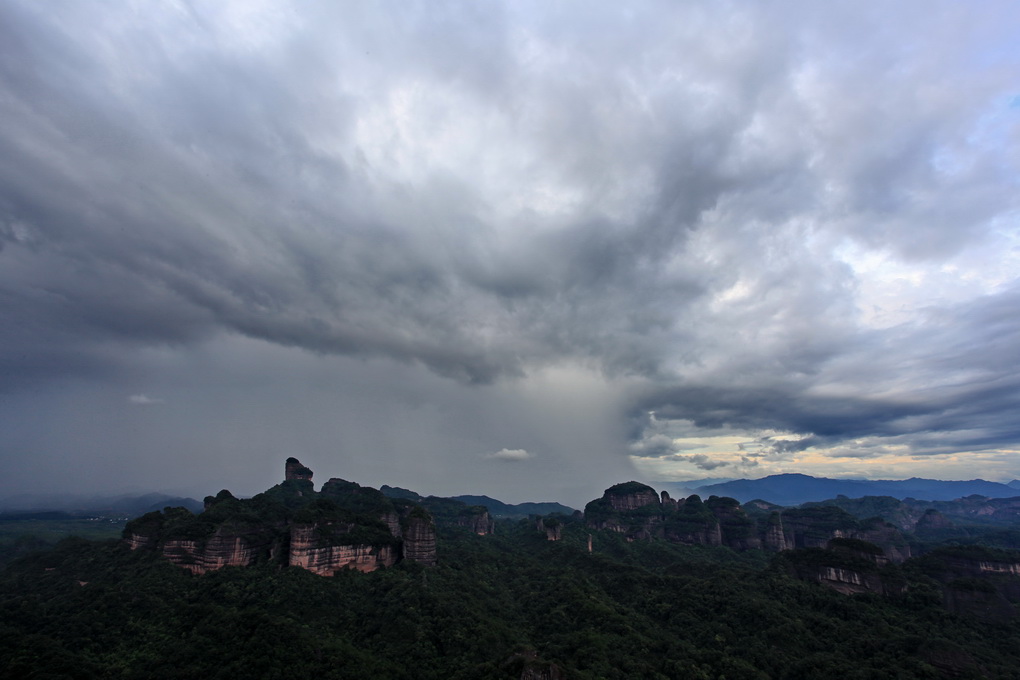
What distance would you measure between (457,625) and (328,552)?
139ft

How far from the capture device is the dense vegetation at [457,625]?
71625 millimetres

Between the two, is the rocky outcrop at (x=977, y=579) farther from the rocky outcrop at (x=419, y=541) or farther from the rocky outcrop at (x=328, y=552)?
the rocky outcrop at (x=328, y=552)

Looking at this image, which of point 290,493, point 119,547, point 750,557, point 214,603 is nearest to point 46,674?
point 214,603

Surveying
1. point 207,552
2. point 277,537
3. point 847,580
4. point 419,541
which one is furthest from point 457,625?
point 847,580

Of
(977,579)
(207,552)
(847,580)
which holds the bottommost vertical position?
(847,580)

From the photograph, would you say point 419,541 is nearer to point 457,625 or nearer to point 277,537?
point 277,537

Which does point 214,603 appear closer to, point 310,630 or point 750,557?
point 310,630

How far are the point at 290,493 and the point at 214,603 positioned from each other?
102 meters

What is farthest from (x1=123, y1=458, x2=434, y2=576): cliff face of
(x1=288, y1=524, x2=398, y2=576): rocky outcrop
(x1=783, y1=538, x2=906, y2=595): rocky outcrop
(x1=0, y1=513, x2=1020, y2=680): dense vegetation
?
(x1=783, y1=538, x2=906, y2=595): rocky outcrop

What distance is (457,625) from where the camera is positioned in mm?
93062

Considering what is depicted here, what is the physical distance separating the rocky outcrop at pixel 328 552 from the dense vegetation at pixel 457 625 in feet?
14.7

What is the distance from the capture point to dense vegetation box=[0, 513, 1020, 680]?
7162 centimetres

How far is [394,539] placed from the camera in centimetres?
13088

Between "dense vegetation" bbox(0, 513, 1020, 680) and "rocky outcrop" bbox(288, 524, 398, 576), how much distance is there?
14.7ft
